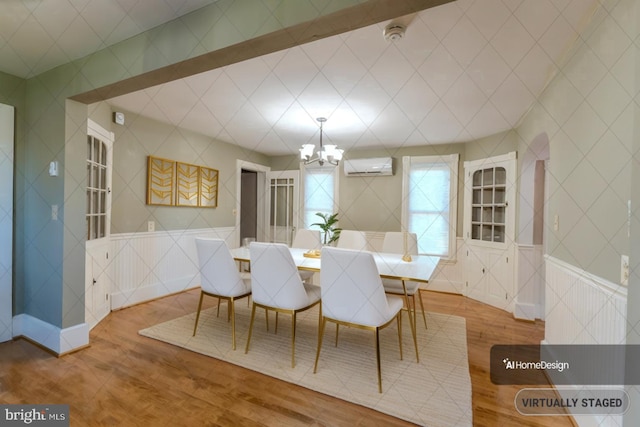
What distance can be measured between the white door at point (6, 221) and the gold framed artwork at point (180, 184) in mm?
1243

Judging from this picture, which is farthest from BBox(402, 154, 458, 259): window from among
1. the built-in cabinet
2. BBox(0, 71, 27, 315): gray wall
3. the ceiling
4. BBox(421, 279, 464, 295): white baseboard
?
BBox(0, 71, 27, 315): gray wall

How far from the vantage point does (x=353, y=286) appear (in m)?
1.99

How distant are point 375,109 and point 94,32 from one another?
90.4 inches

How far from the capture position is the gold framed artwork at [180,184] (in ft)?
12.0

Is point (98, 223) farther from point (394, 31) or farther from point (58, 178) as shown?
point (394, 31)

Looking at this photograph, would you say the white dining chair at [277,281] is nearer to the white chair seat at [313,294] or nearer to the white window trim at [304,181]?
the white chair seat at [313,294]

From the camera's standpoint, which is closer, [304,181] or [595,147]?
[595,147]

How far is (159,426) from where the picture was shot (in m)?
1.59

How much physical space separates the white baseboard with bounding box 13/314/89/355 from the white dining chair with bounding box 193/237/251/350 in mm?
858

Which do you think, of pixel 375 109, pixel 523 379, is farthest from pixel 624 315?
pixel 375 109

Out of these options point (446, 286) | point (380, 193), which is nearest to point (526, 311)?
point (446, 286)

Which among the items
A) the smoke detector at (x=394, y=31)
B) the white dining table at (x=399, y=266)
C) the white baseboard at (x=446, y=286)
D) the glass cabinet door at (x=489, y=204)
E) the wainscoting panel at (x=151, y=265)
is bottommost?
the white baseboard at (x=446, y=286)

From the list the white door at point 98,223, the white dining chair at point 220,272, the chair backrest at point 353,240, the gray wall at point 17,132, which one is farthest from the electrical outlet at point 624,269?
the gray wall at point 17,132

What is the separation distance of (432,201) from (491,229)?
898mm
